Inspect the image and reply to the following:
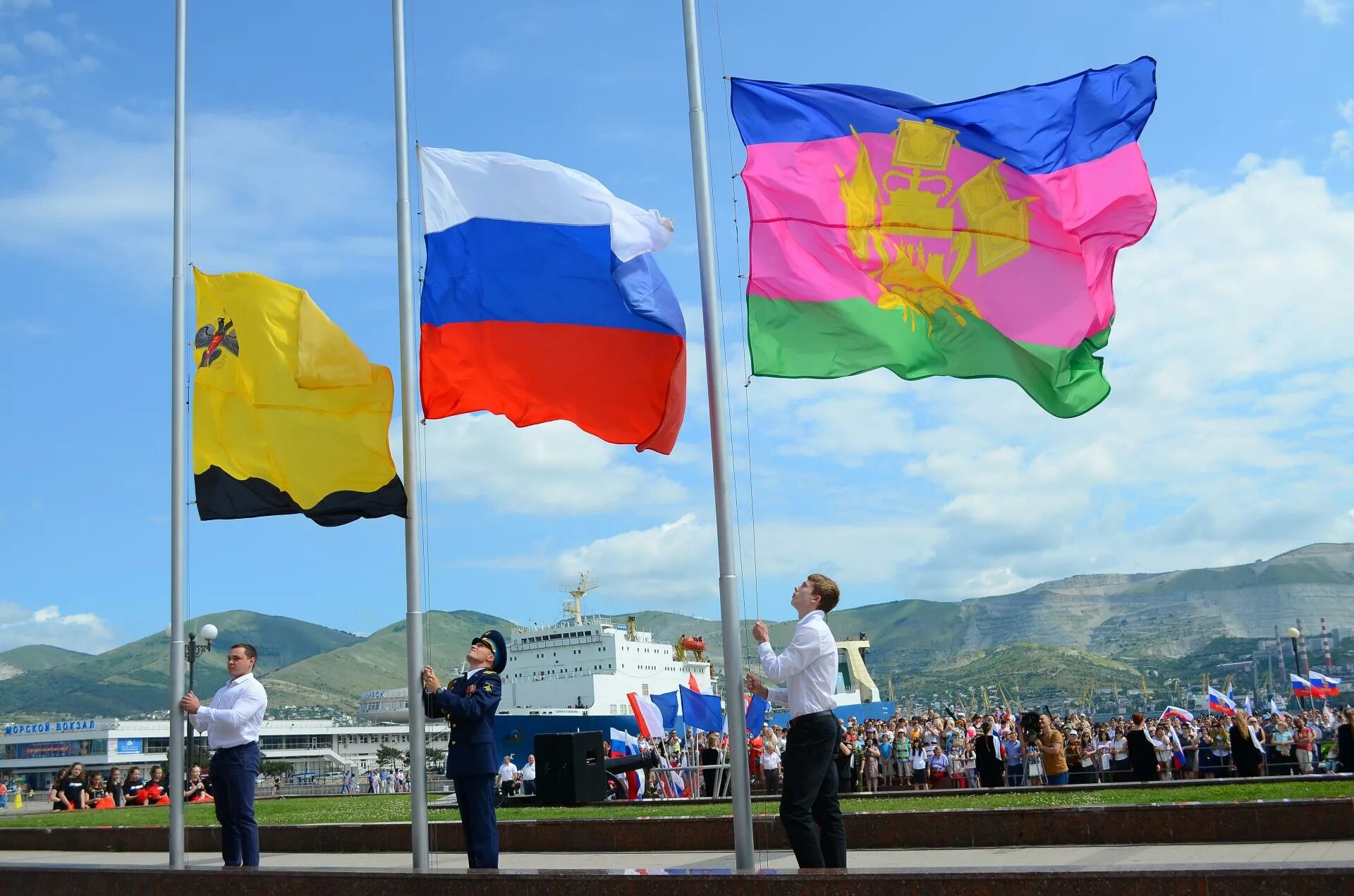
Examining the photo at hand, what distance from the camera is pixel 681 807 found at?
15.8 meters

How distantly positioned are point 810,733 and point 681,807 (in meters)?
8.81

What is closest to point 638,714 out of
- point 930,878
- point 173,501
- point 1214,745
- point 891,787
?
point 891,787

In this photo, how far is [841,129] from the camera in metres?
9.52

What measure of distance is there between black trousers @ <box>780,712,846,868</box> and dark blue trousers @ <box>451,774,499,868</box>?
228cm

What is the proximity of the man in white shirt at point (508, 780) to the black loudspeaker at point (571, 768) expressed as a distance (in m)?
7.83

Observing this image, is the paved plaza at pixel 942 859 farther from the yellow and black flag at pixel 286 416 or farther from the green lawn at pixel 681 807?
the yellow and black flag at pixel 286 416

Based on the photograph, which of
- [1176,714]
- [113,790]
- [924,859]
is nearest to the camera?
[924,859]

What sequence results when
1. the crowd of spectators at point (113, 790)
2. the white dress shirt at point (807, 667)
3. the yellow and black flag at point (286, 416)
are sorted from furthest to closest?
1. the crowd of spectators at point (113, 790)
2. the yellow and black flag at point (286, 416)
3. the white dress shirt at point (807, 667)

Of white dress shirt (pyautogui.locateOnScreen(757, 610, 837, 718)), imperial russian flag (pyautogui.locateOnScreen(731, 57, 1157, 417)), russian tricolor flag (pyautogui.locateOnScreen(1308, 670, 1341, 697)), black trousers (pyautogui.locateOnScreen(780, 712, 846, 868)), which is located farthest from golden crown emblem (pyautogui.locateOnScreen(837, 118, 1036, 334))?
russian tricolor flag (pyautogui.locateOnScreen(1308, 670, 1341, 697))

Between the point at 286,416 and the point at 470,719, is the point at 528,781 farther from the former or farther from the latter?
the point at 470,719

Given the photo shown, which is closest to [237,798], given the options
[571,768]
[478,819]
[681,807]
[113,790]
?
[478,819]

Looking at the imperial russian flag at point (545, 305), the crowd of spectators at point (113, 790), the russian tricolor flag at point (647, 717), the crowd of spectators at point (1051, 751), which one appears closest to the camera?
the imperial russian flag at point (545, 305)

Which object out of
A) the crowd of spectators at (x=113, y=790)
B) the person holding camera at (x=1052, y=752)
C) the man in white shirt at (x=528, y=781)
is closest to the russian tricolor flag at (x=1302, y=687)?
the person holding camera at (x=1052, y=752)

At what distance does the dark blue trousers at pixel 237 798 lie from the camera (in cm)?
943
